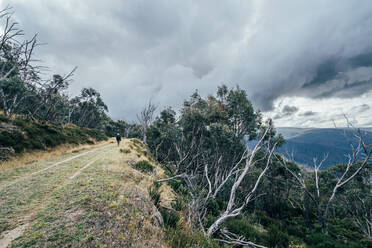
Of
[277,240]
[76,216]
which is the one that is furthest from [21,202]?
[277,240]

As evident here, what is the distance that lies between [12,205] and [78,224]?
2.24m

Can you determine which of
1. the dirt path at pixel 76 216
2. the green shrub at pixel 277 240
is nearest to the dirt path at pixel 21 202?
the dirt path at pixel 76 216

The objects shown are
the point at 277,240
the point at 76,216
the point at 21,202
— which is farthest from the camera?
the point at 277,240

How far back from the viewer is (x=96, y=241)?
2557 mm

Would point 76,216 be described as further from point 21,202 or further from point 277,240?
point 277,240

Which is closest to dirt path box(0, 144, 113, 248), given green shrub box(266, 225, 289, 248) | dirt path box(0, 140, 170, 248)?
dirt path box(0, 140, 170, 248)

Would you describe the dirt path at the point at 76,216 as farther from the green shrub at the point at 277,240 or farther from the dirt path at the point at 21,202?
the green shrub at the point at 277,240

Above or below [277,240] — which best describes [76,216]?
above

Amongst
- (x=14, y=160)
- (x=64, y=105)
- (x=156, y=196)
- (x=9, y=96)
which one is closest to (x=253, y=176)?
(x=156, y=196)

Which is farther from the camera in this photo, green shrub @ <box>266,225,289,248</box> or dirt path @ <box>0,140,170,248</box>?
green shrub @ <box>266,225,289,248</box>

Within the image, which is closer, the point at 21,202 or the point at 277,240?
the point at 21,202

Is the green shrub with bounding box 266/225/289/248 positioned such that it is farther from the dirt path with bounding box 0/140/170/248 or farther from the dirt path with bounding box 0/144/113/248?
the dirt path with bounding box 0/144/113/248

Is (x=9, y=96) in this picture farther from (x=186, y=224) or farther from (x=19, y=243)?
(x=186, y=224)

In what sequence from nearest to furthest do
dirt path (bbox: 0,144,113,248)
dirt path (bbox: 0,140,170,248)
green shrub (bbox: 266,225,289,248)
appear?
dirt path (bbox: 0,140,170,248) < dirt path (bbox: 0,144,113,248) < green shrub (bbox: 266,225,289,248)
